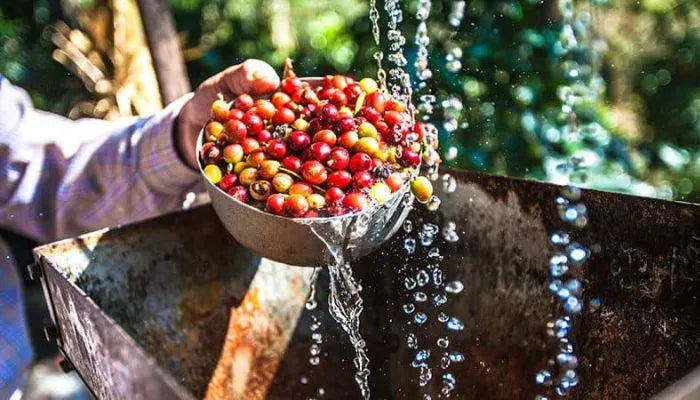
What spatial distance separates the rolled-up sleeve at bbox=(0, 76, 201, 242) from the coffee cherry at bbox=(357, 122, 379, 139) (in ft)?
1.92

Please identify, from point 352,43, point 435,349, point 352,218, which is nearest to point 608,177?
point 352,43

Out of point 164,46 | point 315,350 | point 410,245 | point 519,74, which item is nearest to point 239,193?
point 410,245

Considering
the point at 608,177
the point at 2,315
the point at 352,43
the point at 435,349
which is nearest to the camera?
the point at 2,315

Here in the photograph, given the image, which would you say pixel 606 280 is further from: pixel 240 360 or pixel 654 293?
pixel 240 360

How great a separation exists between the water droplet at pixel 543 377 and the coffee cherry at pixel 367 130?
722 millimetres

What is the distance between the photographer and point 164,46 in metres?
2.92

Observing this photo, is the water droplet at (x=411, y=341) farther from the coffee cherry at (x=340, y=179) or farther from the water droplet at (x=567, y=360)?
the coffee cherry at (x=340, y=179)

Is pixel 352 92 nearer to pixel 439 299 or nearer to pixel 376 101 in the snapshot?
pixel 376 101

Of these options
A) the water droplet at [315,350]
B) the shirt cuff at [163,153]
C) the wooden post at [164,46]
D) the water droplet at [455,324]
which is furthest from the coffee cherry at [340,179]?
the wooden post at [164,46]

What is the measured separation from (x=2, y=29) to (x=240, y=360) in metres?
3.11

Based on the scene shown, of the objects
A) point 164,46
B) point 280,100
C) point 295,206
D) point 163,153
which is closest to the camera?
point 295,206

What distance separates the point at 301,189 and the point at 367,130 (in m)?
0.18

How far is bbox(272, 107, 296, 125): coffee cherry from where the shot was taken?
1.47 m

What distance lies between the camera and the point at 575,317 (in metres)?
1.61
